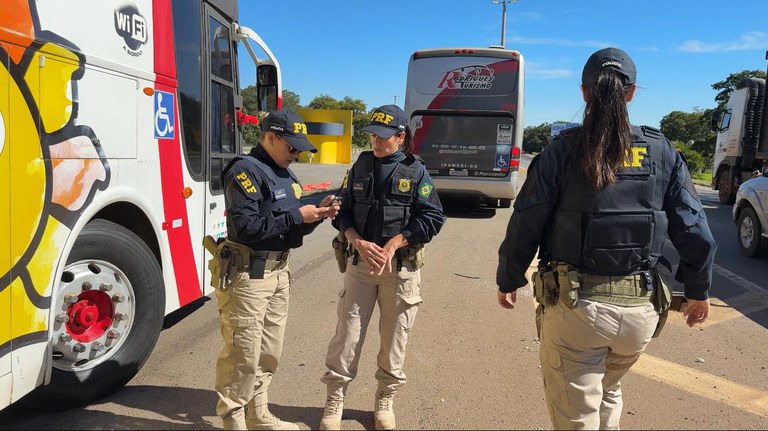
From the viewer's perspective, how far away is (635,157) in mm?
1947

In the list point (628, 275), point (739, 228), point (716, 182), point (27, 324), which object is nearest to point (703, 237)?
point (628, 275)

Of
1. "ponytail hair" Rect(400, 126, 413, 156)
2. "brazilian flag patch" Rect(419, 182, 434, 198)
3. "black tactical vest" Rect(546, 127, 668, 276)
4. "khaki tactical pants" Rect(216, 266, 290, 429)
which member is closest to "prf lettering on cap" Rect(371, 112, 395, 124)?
"ponytail hair" Rect(400, 126, 413, 156)

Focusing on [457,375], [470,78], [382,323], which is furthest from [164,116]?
[470,78]

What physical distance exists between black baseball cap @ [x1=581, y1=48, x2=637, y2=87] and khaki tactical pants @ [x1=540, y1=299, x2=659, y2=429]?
2.85 feet

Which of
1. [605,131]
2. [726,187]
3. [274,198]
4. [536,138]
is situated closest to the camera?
[605,131]

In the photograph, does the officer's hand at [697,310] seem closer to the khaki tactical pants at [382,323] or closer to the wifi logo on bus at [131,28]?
the khaki tactical pants at [382,323]

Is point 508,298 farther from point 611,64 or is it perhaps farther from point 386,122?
point 386,122

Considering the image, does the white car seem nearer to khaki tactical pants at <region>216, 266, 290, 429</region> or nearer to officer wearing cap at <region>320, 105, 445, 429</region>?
officer wearing cap at <region>320, 105, 445, 429</region>

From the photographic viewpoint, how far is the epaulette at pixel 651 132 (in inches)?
80.7

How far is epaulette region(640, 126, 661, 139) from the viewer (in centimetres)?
205

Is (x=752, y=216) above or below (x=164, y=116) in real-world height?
below

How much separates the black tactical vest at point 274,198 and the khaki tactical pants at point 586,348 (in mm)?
1366

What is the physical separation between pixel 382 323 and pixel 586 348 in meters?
1.25

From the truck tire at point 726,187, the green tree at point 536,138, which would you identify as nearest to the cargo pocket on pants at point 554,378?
the truck tire at point 726,187
